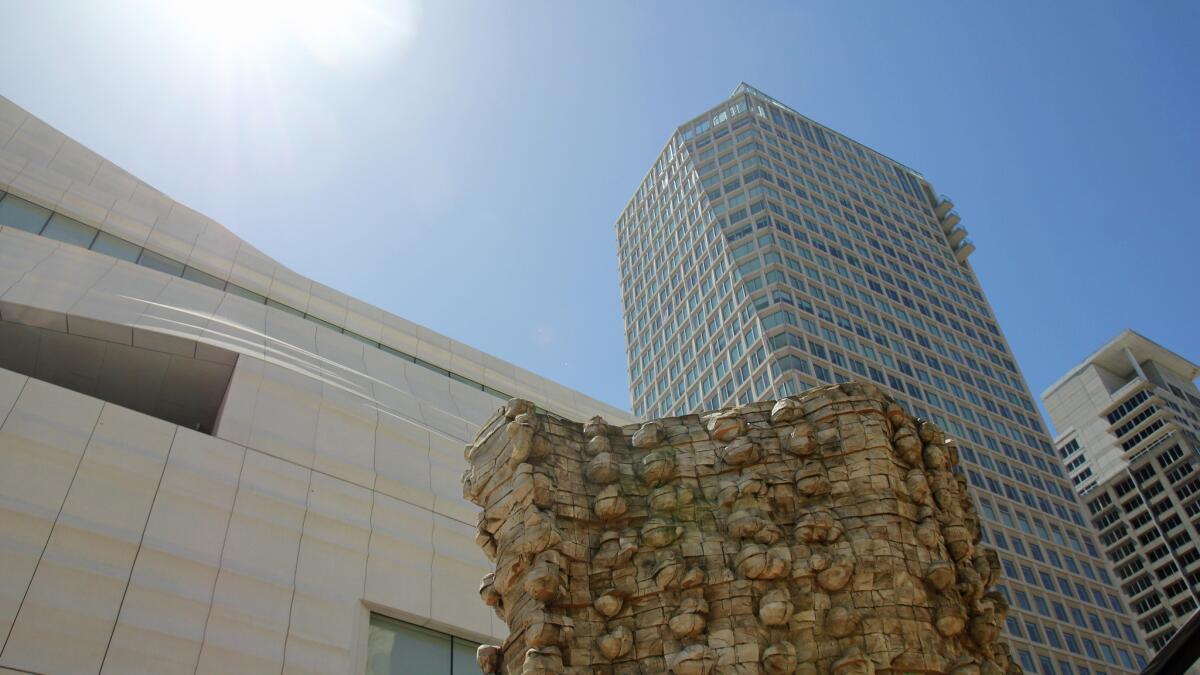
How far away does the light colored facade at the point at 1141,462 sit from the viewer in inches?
4365

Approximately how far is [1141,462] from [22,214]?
425 feet

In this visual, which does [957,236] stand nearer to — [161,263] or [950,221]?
[950,221]

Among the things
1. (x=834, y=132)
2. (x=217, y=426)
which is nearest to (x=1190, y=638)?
(x=217, y=426)

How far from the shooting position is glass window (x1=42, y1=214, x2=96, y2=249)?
31.3 meters

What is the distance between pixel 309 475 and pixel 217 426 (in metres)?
2.68

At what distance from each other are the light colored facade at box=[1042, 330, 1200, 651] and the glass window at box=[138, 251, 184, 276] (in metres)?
103

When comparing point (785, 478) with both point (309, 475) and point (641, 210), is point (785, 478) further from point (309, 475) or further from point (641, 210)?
point (641, 210)

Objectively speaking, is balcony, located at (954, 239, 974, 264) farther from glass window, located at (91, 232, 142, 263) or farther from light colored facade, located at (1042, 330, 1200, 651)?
glass window, located at (91, 232, 142, 263)

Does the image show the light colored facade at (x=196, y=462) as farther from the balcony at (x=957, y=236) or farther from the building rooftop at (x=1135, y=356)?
the building rooftop at (x=1135, y=356)

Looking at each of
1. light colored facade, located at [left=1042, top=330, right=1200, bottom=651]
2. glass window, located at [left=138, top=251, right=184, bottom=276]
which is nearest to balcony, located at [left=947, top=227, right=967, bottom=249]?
light colored facade, located at [left=1042, top=330, right=1200, bottom=651]

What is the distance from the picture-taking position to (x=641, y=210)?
360 ft

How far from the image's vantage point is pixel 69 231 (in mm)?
31859

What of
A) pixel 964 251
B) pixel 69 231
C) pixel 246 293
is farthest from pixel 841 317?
pixel 69 231

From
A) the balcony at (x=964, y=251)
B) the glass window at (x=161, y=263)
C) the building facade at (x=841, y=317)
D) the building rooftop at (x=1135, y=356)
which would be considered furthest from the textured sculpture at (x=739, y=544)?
the building rooftop at (x=1135, y=356)
